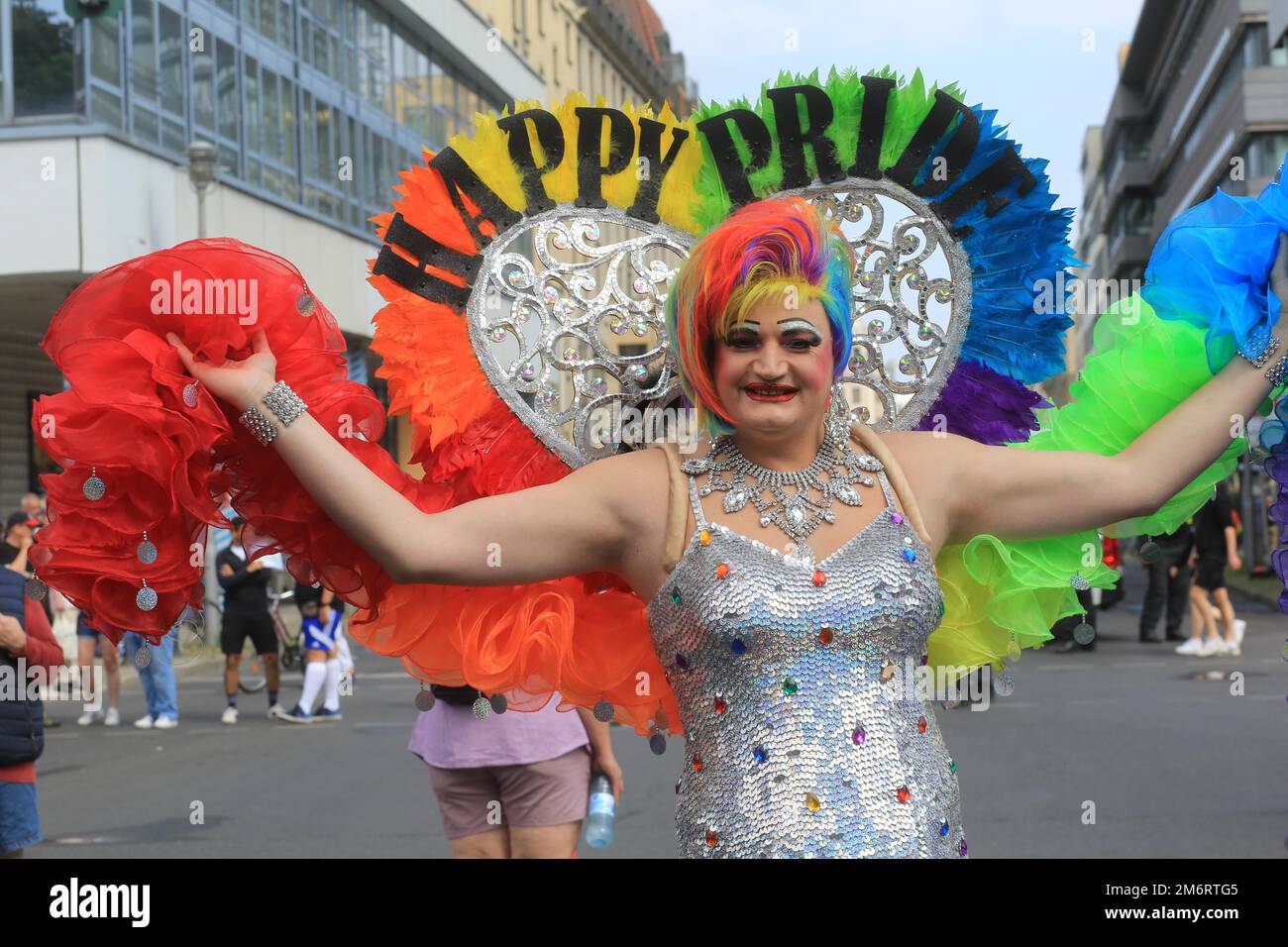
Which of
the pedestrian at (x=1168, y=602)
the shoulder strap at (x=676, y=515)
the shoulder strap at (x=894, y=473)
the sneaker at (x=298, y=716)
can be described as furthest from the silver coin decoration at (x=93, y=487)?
the pedestrian at (x=1168, y=602)

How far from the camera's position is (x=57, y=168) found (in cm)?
1719

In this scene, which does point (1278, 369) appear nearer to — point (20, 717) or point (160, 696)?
point (20, 717)

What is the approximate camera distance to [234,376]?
262 centimetres

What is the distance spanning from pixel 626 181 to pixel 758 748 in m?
1.20

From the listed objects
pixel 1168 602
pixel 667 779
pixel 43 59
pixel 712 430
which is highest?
pixel 43 59

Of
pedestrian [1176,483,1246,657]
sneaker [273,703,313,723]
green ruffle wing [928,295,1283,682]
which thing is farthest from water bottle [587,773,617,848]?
pedestrian [1176,483,1246,657]

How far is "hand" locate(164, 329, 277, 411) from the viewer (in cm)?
262

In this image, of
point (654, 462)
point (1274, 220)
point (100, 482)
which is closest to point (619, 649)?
point (654, 462)

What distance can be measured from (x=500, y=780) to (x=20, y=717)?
5.26 feet

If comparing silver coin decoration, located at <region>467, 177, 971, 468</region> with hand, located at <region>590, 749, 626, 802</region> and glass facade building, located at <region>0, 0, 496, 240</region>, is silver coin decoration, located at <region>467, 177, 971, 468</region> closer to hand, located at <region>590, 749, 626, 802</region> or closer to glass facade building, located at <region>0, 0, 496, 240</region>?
hand, located at <region>590, 749, 626, 802</region>

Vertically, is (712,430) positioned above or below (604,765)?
above

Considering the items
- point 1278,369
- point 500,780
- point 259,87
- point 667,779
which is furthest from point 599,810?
point 259,87

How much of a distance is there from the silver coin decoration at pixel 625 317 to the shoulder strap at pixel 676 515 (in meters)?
0.31
